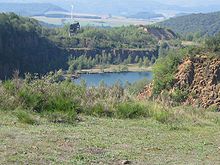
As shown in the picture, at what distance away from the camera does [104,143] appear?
720 centimetres

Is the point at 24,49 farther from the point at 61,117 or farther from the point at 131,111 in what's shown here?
the point at 61,117

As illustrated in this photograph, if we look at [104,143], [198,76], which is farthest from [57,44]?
[104,143]

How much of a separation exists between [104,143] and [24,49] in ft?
301

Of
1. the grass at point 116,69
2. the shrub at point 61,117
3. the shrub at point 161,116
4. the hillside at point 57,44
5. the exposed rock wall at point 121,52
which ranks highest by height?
the shrub at point 61,117

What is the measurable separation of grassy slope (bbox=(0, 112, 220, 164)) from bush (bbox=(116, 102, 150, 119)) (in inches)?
36.2

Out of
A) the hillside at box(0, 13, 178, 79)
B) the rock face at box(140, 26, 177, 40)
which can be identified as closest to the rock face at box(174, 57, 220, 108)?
the hillside at box(0, 13, 178, 79)

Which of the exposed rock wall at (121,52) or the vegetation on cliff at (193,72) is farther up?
the vegetation on cliff at (193,72)

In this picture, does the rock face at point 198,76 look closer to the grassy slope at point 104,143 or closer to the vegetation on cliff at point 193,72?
the vegetation on cliff at point 193,72

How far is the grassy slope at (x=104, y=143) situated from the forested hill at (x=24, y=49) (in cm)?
7097

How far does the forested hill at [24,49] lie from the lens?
287ft

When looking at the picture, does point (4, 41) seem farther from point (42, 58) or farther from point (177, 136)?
point (177, 136)

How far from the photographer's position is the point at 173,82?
54.5m

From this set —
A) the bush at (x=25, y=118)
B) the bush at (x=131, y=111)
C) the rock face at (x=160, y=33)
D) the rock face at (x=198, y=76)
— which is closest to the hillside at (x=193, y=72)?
the rock face at (x=198, y=76)

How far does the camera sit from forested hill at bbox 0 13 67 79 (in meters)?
87.4
